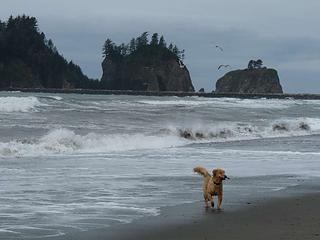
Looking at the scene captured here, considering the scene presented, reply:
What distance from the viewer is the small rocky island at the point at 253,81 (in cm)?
13675

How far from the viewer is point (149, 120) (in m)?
31.0

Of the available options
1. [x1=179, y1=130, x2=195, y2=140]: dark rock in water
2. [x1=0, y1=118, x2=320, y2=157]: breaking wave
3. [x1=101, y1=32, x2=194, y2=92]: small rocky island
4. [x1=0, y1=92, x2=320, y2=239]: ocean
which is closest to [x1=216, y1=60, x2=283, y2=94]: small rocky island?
[x1=101, y1=32, x2=194, y2=92]: small rocky island

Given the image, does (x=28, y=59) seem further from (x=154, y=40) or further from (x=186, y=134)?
(x=186, y=134)

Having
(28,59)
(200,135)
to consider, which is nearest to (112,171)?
(200,135)

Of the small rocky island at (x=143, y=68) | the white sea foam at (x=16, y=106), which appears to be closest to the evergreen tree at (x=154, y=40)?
the small rocky island at (x=143, y=68)

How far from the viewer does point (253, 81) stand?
13838 cm

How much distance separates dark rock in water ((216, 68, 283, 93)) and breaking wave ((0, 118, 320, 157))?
10523cm

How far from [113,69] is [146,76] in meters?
6.88

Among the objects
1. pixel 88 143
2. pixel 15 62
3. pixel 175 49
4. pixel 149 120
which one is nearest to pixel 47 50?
pixel 15 62

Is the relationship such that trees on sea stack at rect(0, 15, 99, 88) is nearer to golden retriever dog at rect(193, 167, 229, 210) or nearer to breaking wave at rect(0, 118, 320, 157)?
breaking wave at rect(0, 118, 320, 157)

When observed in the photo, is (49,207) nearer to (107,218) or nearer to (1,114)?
(107,218)

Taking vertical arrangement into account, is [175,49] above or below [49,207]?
above

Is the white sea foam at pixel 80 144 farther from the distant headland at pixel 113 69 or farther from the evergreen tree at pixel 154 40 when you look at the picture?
the evergreen tree at pixel 154 40

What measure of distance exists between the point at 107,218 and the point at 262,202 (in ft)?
7.68
